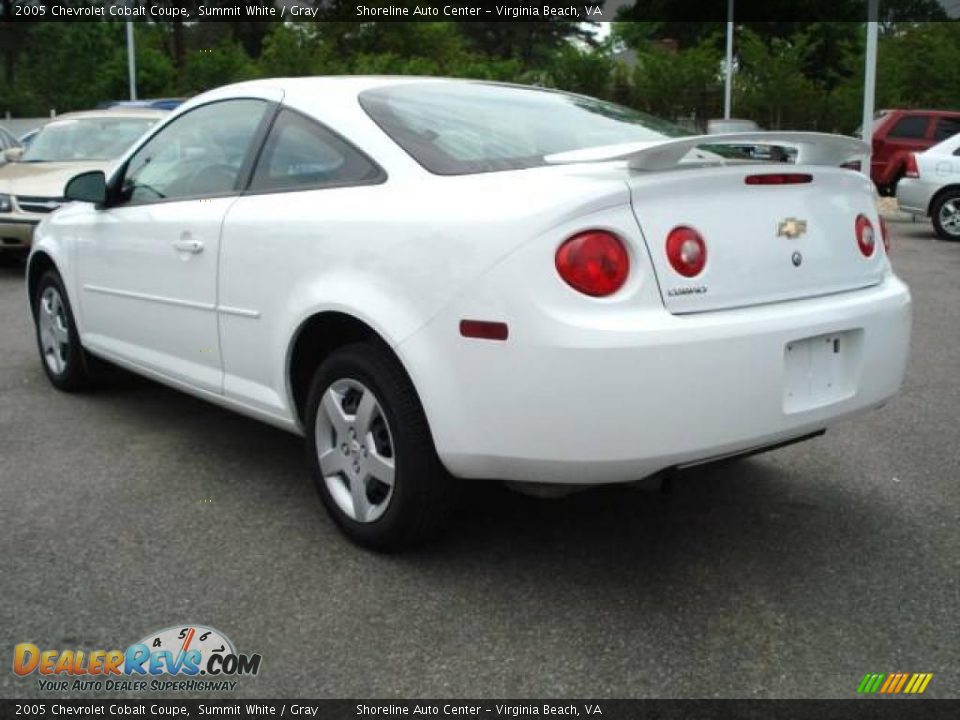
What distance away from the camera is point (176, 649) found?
2.86 meters

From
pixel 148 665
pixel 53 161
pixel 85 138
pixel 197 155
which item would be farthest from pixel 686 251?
pixel 85 138

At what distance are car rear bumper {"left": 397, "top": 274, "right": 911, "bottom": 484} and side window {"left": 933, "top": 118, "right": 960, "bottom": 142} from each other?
17.6 meters

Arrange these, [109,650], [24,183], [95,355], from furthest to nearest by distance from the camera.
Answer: [24,183], [95,355], [109,650]

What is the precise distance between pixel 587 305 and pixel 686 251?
356 millimetres

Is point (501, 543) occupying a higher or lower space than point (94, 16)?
lower

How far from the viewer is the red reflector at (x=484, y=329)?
2.85 m

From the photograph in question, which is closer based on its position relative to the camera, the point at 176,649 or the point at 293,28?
the point at 176,649

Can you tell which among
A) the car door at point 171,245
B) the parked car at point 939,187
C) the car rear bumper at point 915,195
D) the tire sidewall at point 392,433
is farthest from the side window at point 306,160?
the car rear bumper at point 915,195

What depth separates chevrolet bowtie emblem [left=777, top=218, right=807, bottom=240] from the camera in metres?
3.18

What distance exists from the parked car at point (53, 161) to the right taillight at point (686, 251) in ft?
27.5

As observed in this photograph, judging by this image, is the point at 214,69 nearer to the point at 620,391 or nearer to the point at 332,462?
the point at 332,462
